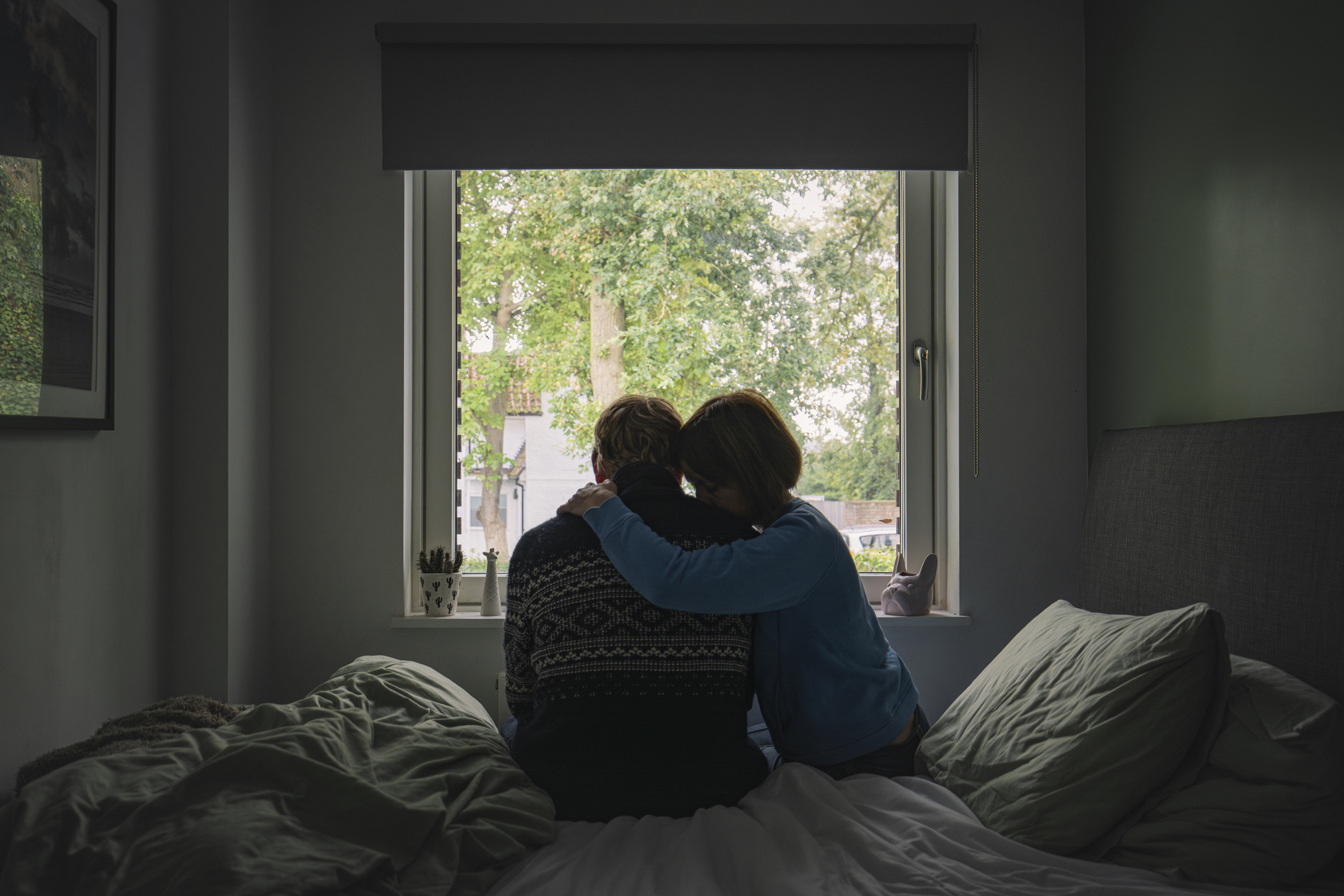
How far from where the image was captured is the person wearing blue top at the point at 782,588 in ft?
4.34

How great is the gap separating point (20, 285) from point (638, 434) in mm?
1088

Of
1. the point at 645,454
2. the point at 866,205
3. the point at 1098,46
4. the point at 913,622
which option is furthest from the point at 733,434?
the point at 1098,46

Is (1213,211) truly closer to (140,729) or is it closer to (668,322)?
(668,322)

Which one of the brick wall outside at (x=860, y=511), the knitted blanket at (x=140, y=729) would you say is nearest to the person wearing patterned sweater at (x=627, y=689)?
the knitted blanket at (x=140, y=729)

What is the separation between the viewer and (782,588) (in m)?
1.36

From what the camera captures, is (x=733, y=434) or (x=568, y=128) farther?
(x=568, y=128)

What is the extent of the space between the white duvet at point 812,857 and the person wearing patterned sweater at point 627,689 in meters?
0.05

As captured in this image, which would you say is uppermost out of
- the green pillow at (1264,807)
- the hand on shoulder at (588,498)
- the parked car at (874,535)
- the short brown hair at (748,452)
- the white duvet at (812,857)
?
the short brown hair at (748,452)

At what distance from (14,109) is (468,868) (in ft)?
4.68

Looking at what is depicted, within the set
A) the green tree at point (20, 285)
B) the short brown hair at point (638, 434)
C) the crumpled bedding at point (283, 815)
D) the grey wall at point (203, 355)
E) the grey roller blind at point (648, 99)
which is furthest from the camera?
the grey roller blind at point (648, 99)

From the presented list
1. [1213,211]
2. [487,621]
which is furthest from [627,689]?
[1213,211]

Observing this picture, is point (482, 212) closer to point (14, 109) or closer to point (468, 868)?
point (14, 109)

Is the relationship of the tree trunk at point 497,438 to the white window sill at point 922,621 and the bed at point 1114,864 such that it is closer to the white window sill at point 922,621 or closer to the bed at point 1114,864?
the white window sill at point 922,621

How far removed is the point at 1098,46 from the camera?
2229 millimetres
